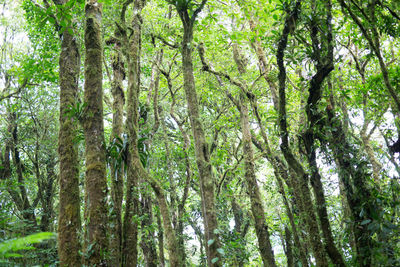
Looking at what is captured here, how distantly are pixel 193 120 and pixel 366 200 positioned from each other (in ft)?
8.43

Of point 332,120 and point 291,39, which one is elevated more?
point 291,39

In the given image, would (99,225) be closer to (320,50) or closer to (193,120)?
(193,120)

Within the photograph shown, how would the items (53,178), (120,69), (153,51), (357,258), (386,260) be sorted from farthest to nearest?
(53,178) < (153,51) < (120,69) < (357,258) < (386,260)

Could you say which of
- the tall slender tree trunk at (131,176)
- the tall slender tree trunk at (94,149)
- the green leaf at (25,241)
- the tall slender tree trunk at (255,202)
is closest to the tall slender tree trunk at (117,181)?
the tall slender tree trunk at (131,176)

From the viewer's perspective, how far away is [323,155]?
5328mm

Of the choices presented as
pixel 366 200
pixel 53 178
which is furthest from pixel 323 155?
pixel 53 178

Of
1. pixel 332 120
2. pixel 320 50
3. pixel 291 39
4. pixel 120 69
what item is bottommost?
pixel 332 120

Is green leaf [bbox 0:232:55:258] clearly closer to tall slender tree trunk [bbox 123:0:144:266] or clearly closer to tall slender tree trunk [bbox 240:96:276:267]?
tall slender tree trunk [bbox 123:0:144:266]

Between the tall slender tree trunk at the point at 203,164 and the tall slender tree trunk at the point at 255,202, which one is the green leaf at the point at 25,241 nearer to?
the tall slender tree trunk at the point at 203,164

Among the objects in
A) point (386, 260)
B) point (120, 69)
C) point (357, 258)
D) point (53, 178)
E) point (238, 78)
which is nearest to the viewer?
point (386, 260)

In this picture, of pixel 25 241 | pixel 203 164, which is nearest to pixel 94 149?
pixel 203 164

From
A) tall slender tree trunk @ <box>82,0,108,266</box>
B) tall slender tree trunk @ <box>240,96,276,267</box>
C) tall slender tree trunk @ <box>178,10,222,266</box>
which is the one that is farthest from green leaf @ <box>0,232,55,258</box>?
tall slender tree trunk @ <box>240,96,276,267</box>

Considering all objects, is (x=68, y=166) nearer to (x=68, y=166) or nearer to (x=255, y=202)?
(x=68, y=166)

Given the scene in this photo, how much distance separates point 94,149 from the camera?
4.56 metres
